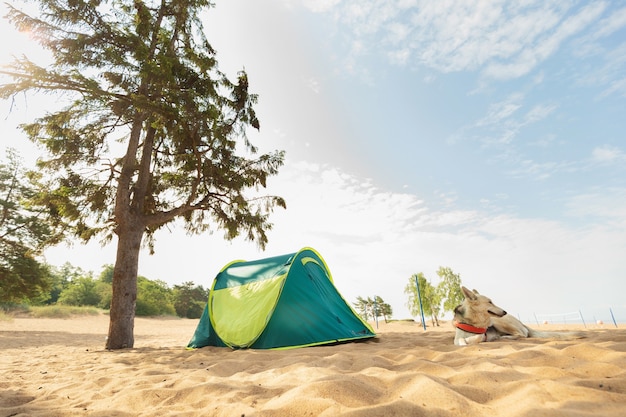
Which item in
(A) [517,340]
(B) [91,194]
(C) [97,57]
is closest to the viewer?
(A) [517,340]

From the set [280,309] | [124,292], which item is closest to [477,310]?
[280,309]

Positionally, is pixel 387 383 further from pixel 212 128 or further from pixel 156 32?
pixel 156 32

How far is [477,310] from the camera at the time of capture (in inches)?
152

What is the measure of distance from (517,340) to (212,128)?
6629 millimetres

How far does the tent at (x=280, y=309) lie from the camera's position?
512 cm

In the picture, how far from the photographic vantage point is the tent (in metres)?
5.12

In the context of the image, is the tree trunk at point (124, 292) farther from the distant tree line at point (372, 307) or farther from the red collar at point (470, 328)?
the distant tree line at point (372, 307)

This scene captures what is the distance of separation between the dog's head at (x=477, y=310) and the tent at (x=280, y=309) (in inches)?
78.1

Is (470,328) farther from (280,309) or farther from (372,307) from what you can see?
(372,307)

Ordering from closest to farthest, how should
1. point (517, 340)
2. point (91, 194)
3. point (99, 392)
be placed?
1. point (99, 392)
2. point (517, 340)
3. point (91, 194)

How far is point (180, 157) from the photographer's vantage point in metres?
7.94

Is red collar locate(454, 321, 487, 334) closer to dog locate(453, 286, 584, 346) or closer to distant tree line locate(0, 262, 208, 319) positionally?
dog locate(453, 286, 584, 346)

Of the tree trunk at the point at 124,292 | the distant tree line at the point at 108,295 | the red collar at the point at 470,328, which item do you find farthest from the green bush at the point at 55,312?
the red collar at the point at 470,328

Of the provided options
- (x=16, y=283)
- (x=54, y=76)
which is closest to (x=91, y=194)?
(x=54, y=76)
